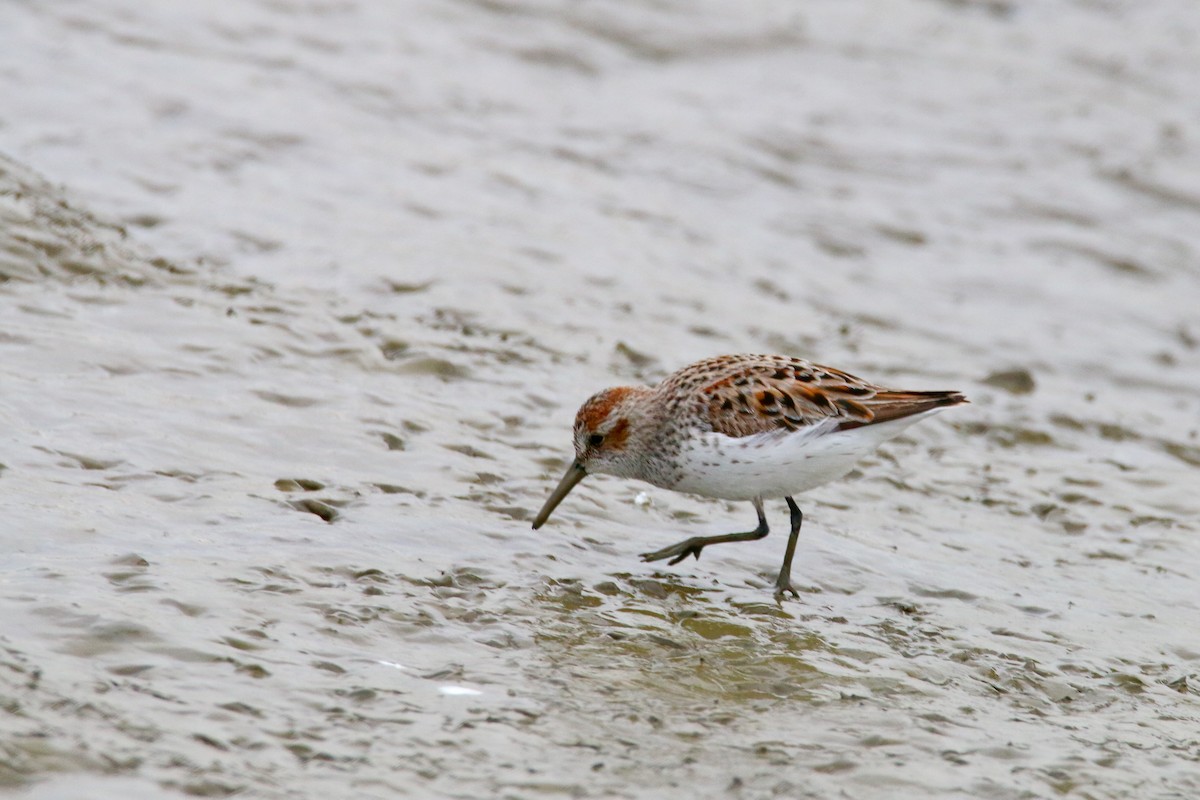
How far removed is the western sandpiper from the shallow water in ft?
1.29

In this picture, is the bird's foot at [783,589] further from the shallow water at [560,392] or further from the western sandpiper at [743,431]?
the shallow water at [560,392]

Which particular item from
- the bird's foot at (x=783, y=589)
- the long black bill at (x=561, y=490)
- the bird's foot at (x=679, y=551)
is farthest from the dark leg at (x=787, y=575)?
the long black bill at (x=561, y=490)

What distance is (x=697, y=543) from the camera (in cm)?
725

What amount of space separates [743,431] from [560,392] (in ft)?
7.62

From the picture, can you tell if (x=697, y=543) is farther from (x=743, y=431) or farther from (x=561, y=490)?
(x=561, y=490)

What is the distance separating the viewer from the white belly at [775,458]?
7.05 meters

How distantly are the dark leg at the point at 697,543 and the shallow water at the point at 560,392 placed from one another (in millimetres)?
83

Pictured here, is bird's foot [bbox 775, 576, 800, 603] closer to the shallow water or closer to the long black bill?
the shallow water

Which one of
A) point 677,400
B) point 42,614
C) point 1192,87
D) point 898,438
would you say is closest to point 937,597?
point 677,400

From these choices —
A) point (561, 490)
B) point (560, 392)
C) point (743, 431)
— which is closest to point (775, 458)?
point (743, 431)

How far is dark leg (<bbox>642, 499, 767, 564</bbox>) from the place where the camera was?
283 inches

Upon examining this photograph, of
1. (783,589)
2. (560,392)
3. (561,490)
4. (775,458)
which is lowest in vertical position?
(783,589)

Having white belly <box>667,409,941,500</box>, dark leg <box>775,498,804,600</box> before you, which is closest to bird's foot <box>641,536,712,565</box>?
white belly <box>667,409,941,500</box>

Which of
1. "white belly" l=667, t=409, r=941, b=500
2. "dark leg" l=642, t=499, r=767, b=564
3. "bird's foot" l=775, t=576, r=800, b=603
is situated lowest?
"bird's foot" l=775, t=576, r=800, b=603
